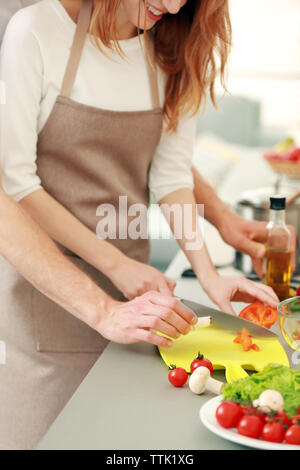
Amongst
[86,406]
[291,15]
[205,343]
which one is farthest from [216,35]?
[291,15]

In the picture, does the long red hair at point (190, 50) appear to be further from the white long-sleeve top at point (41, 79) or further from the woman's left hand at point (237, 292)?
the woman's left hand at point (237, 292)

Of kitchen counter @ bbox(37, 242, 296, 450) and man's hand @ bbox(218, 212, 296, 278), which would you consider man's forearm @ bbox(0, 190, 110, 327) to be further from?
man's hand @ bbox(218, 212, 296, 278)

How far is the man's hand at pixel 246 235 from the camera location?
1.64m

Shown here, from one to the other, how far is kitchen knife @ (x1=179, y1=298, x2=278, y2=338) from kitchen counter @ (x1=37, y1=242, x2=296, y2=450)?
130 millimetres

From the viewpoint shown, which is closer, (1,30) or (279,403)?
(279,403)

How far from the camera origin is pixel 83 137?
135 cm

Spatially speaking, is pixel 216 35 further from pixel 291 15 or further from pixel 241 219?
pixel 291 15

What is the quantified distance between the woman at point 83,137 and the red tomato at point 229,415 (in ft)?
1.43

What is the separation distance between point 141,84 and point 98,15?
0.66 ft

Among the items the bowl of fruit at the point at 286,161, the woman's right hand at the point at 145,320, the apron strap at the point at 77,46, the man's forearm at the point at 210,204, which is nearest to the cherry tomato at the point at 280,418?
the woman's right hand at the point at 145,320

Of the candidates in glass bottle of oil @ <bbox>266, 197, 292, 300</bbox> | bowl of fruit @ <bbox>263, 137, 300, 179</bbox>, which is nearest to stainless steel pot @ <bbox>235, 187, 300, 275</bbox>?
glass bottle of oil @ <bbox>266, 197, 292, 300</bbox>

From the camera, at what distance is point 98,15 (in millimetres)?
1295

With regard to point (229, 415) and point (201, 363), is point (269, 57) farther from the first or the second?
point (229, 415)

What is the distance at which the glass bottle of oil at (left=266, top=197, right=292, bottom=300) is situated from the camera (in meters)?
1.52
